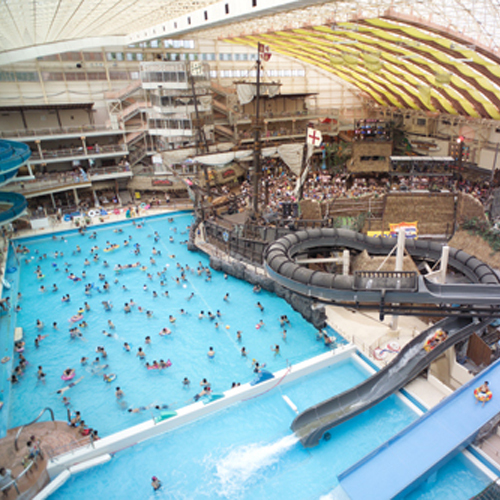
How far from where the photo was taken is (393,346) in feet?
65.6

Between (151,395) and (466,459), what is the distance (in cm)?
1345

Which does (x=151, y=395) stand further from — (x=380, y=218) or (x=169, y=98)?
(x=169, y=98)

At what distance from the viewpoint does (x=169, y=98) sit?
142 feet

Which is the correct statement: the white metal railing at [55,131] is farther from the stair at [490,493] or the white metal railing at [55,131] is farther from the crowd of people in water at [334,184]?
the stair at [490,493]

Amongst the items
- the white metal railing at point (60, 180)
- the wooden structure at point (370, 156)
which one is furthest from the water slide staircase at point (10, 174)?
the wooden structure at point (370, 156)

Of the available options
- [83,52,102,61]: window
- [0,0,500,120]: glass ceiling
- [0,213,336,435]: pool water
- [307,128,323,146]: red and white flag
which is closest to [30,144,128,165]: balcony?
[83,52,102,61]: window

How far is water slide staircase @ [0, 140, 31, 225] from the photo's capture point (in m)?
28.4

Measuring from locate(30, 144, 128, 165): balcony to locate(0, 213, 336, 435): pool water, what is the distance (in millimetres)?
13169

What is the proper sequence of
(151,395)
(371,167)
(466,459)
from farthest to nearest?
(371,167) < (151,395) < (466,459)

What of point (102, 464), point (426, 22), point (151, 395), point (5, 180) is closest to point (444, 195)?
point (426, 22)

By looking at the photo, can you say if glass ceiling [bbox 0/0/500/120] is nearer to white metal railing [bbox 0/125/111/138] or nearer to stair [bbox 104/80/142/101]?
stair [bbox 104/80/142/101]

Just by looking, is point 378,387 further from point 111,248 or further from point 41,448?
point 111,248

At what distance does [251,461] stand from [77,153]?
3952cm

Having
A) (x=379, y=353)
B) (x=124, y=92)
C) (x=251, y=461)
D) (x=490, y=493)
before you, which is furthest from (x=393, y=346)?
(x=124, y=92)
